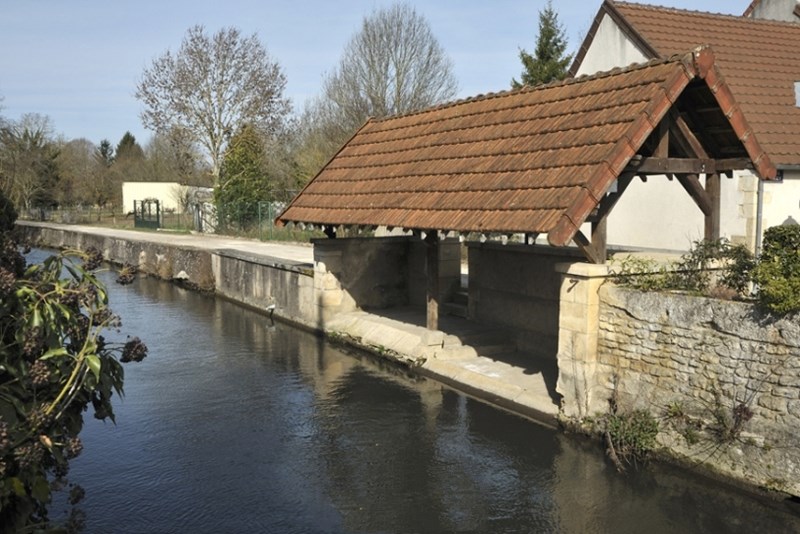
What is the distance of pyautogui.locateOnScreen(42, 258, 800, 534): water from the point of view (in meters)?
6.77

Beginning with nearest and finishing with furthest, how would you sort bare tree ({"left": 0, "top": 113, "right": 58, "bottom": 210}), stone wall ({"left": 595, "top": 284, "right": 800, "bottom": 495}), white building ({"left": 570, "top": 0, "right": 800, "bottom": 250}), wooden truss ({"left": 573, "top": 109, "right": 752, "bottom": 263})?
stone wall ({"left": 595, "top": 284, "right": 800, "bottom": 495})
wooden truss ({"left": 573, "top": 109, "right": 752, "bottom": 263})
white building ({"left": 570, "top": 0, "right": 800, "bottom": 250})
bare tree ({"left": 0, "top": 113, "right": 58, "bottom": 210})

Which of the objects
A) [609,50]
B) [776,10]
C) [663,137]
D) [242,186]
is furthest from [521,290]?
[242,186]

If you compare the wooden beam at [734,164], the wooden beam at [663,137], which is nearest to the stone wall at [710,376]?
the wooden beam at [663,137]

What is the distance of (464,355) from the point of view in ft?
38.7

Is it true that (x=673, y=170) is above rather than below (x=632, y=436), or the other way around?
above

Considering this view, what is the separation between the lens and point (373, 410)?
1020cm

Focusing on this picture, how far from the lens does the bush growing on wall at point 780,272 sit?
645 centimetres

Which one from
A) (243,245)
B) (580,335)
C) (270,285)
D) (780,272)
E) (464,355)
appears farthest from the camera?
(243,245)

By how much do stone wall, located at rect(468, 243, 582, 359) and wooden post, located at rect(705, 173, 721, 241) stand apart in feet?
5.81

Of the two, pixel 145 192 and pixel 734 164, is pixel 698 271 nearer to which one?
pixel 734 164

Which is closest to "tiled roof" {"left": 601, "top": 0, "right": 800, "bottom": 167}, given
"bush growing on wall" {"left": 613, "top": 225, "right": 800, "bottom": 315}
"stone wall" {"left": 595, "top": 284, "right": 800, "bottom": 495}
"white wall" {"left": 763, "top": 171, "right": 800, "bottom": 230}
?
"white wall" {"left": 763, "top": 171, "right": 800, "bottom": 230}

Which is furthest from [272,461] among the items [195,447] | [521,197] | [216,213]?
[216,213]

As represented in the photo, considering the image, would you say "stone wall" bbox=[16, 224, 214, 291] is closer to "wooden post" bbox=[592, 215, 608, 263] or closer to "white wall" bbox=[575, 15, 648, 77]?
"white wall" bbox=[575, 15, 648, 77]

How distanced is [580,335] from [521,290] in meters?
3.59
